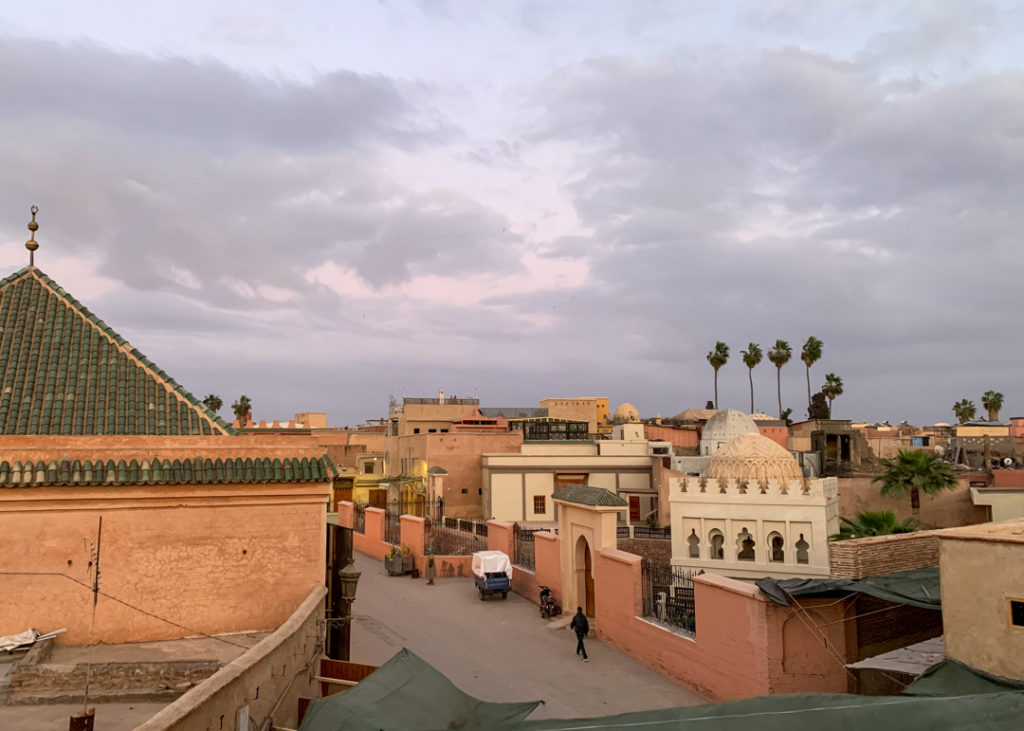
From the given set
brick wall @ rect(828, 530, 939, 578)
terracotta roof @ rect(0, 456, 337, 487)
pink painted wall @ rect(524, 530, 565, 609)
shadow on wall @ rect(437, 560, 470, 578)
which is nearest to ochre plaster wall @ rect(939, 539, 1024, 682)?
brick wall @ rect(828, 530, 939, 578)

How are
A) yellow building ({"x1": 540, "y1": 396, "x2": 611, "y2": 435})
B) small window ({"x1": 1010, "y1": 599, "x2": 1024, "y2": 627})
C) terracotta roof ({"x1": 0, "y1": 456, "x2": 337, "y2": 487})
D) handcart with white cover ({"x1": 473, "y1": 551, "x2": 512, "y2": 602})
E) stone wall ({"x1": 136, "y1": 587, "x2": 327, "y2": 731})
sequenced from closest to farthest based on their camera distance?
1. stone wall ({"x1": 136, "y1": 587, "x2": 327, "y2": 731})
2. small window ({"x1": 1010, "y1": 599, "x2": 1024, "y2": 627})
3. terracotta roof ({"x1": 0, "y1": 456, "x2": 337, "y2": 487})
4. handcart with white cover ({"x1": 473, "y1": 551, "x2": 512, "y2": 602})
5. yellow building ({"x1": 540, "y1": 396, "x2": 611, "y2": 435})

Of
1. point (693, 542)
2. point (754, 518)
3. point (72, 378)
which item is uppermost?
point (72, 378)

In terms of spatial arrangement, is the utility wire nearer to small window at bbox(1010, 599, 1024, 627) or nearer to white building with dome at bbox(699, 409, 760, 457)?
small window at bbox(1010, 599, 1024, 627)

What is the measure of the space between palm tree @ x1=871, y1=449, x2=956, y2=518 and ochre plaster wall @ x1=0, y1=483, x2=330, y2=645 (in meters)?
27.7

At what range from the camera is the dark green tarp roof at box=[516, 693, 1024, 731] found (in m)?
6.27

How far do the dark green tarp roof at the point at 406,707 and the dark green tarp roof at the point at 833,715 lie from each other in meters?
1.24

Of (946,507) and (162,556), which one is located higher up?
(162,556)

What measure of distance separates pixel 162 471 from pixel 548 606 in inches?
468

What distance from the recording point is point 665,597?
53.2ft

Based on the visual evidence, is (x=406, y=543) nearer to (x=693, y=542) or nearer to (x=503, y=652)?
(x=693, y=542)

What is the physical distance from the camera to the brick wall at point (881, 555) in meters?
14.1

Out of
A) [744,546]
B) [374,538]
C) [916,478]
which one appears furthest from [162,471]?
[916,478]

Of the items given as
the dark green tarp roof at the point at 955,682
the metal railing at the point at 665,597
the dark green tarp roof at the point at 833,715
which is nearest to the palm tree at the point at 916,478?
the metal railing at the point at 665,597

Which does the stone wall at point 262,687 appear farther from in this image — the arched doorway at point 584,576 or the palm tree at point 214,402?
the palm tree at point 214,402
